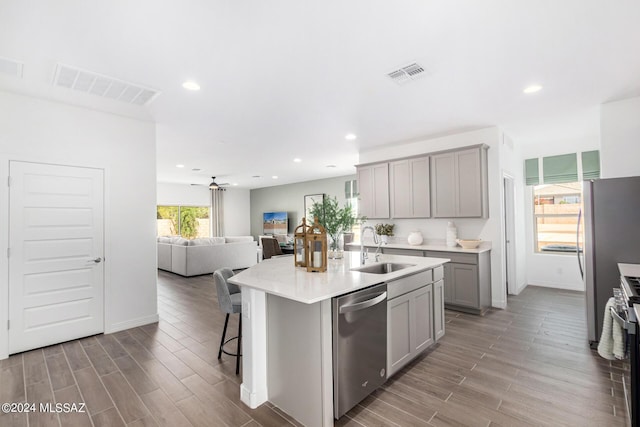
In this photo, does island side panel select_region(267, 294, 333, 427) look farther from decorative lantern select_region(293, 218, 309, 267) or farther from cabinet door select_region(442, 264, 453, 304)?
cabinet door select_region(442, 264, 453, 304)

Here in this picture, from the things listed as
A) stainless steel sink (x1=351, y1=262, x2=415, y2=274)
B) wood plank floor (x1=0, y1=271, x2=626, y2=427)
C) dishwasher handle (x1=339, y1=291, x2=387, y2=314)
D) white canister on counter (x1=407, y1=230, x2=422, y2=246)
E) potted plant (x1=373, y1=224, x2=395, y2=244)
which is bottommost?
wood plank floor (x1=0, y1=271, x2=626, y2=427)

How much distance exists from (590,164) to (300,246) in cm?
533

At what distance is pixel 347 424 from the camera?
204 cm

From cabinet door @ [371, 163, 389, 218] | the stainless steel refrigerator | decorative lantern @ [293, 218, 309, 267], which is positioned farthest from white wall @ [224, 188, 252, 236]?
the stainless steel refrigerator

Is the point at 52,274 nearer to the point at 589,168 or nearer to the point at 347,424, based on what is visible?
the point at 347,424

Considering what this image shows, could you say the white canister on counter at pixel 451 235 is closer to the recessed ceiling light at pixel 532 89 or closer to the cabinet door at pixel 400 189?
the cabinet door at pixel 400 189

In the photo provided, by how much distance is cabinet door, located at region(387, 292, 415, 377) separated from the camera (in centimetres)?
245

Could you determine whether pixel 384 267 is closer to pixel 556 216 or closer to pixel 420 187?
pixel 420 187

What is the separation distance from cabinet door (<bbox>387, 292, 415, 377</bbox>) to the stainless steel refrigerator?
1.99 m

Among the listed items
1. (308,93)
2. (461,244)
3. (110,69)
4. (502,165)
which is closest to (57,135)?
(110,69)

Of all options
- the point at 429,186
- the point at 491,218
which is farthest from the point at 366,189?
the point at 491,218

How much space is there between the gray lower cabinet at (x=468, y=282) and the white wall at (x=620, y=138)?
5.78 feet

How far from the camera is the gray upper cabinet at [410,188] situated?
5.09m

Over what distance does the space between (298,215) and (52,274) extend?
7953 mm
